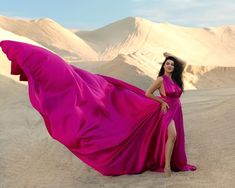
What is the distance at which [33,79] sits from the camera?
6.48 metres

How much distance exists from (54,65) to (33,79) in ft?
1.19

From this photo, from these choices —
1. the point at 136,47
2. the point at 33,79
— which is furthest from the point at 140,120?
the point at 136,47

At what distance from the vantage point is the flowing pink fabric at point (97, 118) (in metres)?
6.27

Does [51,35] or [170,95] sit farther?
[51,35]

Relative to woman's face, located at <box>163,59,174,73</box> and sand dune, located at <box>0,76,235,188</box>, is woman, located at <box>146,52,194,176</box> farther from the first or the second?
sand dune, located at <box>0,76,235,188</box>

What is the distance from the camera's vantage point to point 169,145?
20.4ft

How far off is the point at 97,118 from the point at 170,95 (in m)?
1.01

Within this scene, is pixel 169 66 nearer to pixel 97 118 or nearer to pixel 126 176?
pixel 97 118

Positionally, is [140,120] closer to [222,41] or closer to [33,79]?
[33,79]

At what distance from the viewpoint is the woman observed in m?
6.21

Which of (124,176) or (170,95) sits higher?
(170,95)

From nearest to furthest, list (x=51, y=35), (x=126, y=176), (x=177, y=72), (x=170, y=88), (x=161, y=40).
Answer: (x=170, y=88), (x=177, y=72), (x=126, y=176), (x=51, y=35), (x=161, y=40)

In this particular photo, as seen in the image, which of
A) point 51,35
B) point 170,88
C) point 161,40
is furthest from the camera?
point 161,40

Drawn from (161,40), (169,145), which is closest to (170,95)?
(169,145)
